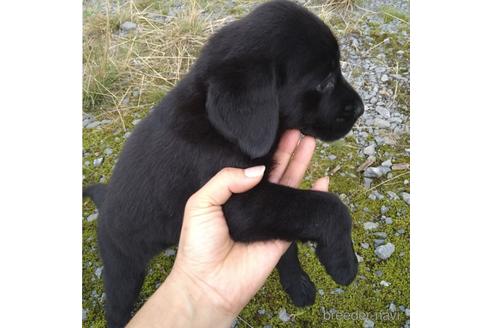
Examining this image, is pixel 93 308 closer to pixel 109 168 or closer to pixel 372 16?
pixel 109 168

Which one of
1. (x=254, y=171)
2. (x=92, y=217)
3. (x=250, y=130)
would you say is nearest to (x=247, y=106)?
A: (x=250, y=130)

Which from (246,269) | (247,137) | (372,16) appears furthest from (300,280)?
(372,16)

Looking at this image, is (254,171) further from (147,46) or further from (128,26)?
(128,26)

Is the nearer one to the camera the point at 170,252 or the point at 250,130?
the point at 250,130

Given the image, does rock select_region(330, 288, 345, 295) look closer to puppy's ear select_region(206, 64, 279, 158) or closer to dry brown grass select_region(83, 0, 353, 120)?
puppy's ear select_region(206, 64, 279, 158)

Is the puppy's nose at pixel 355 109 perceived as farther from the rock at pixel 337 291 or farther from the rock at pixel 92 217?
the rock at pixel 92 217

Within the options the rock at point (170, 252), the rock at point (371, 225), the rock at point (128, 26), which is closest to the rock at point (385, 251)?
the rock at point (371, 225)

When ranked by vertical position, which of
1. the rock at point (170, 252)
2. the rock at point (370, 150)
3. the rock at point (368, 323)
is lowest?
the rock at point (368, 323)
